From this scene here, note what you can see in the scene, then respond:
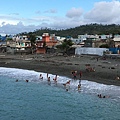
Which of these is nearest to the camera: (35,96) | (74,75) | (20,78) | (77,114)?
(77,114)

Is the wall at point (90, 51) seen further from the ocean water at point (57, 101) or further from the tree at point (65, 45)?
the ocean water at point (57, 101)

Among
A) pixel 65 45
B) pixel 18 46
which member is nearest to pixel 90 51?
pixel 65 45

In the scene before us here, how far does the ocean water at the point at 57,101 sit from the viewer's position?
22.4 m

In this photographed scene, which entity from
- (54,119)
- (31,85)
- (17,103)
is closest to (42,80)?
(31,85)

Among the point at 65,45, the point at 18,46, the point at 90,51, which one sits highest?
the point at 65,45

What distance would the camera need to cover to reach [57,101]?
90.4ft

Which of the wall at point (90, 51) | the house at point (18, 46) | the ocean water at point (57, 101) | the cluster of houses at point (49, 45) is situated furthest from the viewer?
the house at point (18, 46)

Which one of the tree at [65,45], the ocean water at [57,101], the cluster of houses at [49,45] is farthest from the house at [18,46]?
the ocean water at [57,101]

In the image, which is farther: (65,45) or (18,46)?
(18,46)

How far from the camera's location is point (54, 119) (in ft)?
69.5

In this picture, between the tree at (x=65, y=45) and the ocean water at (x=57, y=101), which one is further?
the tree at (x=65, y=45)

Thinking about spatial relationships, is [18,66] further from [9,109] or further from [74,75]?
[9,109]

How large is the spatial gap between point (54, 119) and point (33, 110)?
360 centimetres

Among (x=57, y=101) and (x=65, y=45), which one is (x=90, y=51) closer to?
(x=65, y=45)
